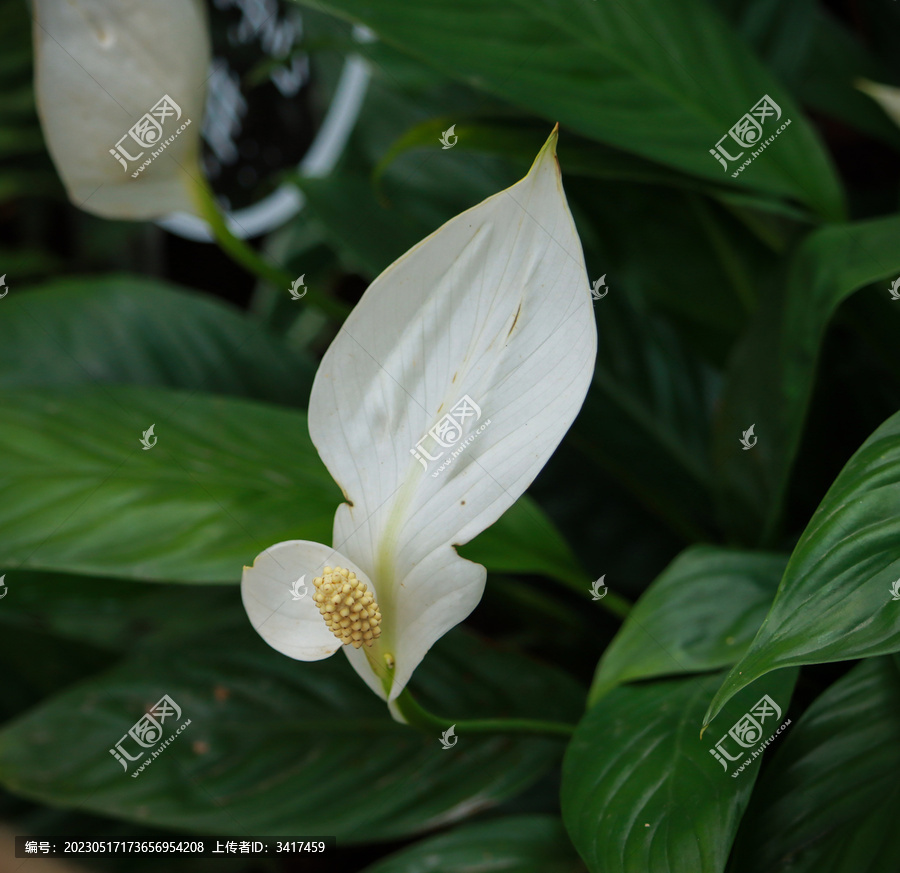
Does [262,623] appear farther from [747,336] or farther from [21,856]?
[747,336]

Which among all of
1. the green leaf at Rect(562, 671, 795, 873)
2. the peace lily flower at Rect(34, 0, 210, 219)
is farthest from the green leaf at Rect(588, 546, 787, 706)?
the peace lily flower at Rect(34, 0, 210, 219)

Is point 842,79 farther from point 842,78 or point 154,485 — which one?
point 154,485

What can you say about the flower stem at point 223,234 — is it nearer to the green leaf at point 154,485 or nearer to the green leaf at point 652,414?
the green leaf at point 154,485

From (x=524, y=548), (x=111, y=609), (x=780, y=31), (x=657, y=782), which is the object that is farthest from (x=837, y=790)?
(x=780, y=31)

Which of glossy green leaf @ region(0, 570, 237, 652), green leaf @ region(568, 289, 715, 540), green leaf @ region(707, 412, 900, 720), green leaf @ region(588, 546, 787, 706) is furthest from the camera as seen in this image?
green leaf @ region(568, 289, 715, 540)

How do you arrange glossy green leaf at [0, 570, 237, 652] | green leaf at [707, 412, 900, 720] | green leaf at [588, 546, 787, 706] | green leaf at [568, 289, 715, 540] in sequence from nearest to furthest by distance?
green leaf at [707, 412, 900, 720]
green leaf at [588, 546, 787, 706]
glossy green leaf at [0, 570, 237, 652]
green leaf at [568, 289, 715, 540]

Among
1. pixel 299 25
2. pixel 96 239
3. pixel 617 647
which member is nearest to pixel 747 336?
pixel 617 647

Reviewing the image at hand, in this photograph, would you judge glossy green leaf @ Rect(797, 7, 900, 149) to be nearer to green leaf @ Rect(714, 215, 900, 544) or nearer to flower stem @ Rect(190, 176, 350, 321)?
green leaf @ Rect(714, 215, 900, 544)
